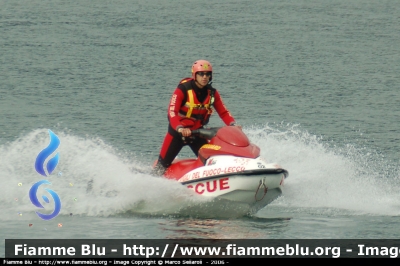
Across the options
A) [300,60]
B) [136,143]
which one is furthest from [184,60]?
[136,143]

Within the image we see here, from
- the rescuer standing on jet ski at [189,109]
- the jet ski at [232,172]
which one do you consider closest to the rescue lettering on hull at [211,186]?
the jet ski at [232,172]

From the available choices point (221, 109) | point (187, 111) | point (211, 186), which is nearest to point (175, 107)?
point (187, 111)

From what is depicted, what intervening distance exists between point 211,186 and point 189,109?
4.15ft

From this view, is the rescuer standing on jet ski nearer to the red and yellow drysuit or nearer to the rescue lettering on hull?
the red and yellow drysuit

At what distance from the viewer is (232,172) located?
1189 cm

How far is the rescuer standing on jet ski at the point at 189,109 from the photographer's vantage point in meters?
12.5

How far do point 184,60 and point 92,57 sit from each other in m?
3.77

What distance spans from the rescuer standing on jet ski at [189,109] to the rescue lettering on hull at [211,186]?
72 cm

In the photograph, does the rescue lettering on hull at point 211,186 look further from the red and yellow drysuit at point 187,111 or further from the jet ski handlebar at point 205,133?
the red and yellow drysuit at point 187,111

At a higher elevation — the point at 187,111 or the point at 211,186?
the point at 187,111

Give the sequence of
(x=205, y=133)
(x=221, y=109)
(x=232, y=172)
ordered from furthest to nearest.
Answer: (x=221, y=109)
(x=205, y=133)
(x=232, y=172)

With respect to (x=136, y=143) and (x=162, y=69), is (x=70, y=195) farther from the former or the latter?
(x=162, y=69)

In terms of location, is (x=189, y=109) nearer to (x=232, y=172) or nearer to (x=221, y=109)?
(x=221, y=109)

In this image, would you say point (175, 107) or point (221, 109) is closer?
point (175, 107)
